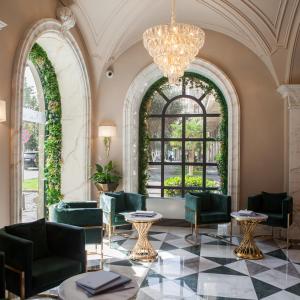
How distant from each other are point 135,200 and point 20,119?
2.78 m

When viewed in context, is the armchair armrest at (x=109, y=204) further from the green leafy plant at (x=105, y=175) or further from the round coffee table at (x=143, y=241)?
the green leafy plant at (x=105, y=175)

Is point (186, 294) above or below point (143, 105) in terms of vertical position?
below

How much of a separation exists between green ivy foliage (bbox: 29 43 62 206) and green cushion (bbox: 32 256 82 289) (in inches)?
126

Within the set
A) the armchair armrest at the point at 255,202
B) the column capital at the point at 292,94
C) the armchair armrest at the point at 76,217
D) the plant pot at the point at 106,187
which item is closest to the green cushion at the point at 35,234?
the armchair armrest at the point at 76,217

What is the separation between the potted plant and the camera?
22.7ft

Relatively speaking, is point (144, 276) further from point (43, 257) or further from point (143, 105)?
point (143, 105)

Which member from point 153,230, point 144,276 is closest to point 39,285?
point 144,276

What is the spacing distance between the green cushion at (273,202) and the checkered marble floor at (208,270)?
1.90 ft

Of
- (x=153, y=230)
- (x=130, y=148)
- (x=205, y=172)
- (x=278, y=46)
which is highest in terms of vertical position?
(x=278, y=46)

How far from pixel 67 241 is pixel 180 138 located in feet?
14.8

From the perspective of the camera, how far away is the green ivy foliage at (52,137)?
6.78 meters

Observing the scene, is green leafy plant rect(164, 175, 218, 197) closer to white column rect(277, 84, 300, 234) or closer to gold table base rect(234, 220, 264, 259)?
white column rect(277, 84, 300, 234)

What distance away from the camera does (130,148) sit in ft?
24.3

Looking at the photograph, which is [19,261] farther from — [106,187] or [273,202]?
[273,202]
